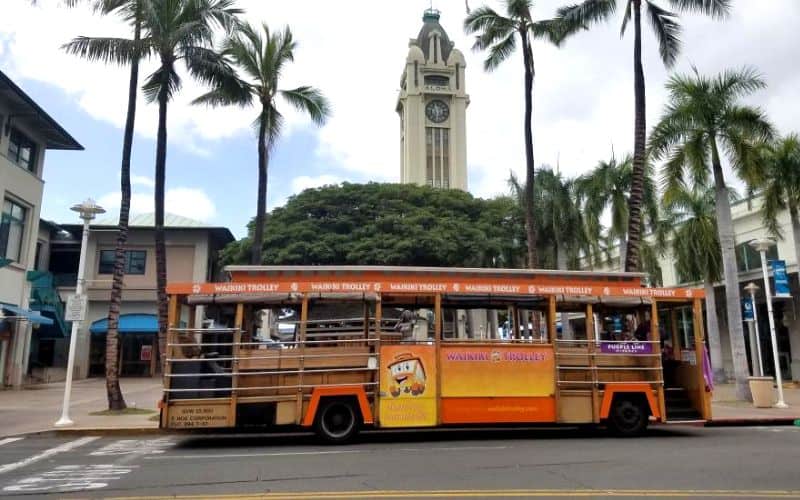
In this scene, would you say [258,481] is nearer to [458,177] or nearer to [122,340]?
[122,340]

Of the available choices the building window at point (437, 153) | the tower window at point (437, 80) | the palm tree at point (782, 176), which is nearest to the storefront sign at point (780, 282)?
the palm tree at point (782, 176)

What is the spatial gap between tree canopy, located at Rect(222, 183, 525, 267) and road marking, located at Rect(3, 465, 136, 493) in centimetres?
2284

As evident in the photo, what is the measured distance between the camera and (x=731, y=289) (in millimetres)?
19547

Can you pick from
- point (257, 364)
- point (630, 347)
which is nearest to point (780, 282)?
point (630, 347)

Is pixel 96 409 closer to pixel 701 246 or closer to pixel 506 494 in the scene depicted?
pixel 506 494

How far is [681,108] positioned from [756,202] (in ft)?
38.9

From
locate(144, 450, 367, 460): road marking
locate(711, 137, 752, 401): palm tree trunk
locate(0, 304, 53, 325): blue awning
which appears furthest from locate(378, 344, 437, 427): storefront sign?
locate(0, 304, 53, 325): blue awning

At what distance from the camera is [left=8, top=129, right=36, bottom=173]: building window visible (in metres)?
25.5

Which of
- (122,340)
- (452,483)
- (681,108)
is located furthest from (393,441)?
(122,340)

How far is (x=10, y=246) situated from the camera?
26031 mm

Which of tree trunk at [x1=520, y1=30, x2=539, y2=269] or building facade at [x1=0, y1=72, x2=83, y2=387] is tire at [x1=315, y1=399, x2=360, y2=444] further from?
building facade at [x1=0, y1=72, x2=83, y2=387]

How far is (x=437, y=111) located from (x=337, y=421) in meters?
68.5

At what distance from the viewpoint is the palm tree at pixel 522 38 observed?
21.4 metres

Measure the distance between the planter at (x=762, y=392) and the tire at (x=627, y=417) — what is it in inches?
301
